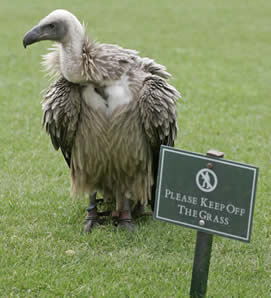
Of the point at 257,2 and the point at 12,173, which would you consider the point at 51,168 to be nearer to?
the point at 12,173

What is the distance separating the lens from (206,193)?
129 inches

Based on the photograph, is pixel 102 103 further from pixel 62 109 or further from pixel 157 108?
pixel 157 108

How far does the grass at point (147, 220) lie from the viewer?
159 inches

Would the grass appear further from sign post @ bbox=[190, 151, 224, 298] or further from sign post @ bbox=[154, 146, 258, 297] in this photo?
sign post @ bbox=[154, 146, 258, 297]

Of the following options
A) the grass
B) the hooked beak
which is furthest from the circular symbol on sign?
the hooked beak

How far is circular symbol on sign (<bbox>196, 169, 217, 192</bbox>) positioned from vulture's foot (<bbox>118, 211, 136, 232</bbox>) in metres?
1.62

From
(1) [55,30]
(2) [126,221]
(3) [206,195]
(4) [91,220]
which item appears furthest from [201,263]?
(1) [55,30]

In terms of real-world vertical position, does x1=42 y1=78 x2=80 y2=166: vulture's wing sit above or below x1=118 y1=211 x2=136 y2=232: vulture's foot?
above

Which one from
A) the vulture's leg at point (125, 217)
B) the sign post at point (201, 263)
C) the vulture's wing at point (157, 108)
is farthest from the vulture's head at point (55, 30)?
the sign post at point (201, 263)

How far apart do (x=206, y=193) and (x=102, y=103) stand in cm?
137

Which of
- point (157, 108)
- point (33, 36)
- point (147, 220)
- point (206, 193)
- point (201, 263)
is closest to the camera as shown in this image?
point (206, 193)

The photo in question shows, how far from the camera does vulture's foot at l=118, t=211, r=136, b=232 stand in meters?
4.83

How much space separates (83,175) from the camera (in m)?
4.67

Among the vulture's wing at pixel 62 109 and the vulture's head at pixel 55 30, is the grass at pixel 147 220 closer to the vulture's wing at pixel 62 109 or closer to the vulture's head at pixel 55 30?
the vulture's wing at pixel 62 109
